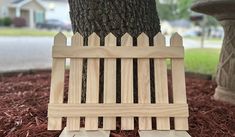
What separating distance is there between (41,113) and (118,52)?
73 cm

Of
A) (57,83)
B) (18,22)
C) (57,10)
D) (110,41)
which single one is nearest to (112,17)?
(110,41)

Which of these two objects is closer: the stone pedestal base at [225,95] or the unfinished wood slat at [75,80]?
the unfinished wood slat at [75,80]

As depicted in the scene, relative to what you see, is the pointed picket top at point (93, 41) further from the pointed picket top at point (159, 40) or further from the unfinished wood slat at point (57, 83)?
the pointed picket top at point (159, 40)

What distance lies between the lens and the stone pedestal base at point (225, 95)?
2547 millimetres

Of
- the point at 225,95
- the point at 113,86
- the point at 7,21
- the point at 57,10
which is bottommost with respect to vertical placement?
the point at 225,95

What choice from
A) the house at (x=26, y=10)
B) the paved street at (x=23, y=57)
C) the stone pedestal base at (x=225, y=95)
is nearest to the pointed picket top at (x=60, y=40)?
the stone pedestal base at (x=225, y=95)

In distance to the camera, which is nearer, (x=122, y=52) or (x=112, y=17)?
(x=122, y=52)

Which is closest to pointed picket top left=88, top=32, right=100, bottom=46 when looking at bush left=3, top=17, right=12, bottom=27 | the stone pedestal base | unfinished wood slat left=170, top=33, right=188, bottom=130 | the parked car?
unfinished wood slat left=170, top=33, right=188, bottom=130

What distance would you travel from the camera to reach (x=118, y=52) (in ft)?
5.08

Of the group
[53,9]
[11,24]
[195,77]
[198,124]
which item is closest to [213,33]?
[53,9]

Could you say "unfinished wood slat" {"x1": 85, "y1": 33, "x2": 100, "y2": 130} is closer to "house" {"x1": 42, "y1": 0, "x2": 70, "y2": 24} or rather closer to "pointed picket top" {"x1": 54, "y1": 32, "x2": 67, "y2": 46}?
"pointed picket top" {"x1": 54, "y1": 32, "x2": 67, "y2": 46}

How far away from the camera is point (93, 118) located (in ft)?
5.01

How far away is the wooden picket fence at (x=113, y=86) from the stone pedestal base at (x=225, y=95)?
1.15m

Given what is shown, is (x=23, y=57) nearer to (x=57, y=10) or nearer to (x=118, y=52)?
(x=118, y=52)
